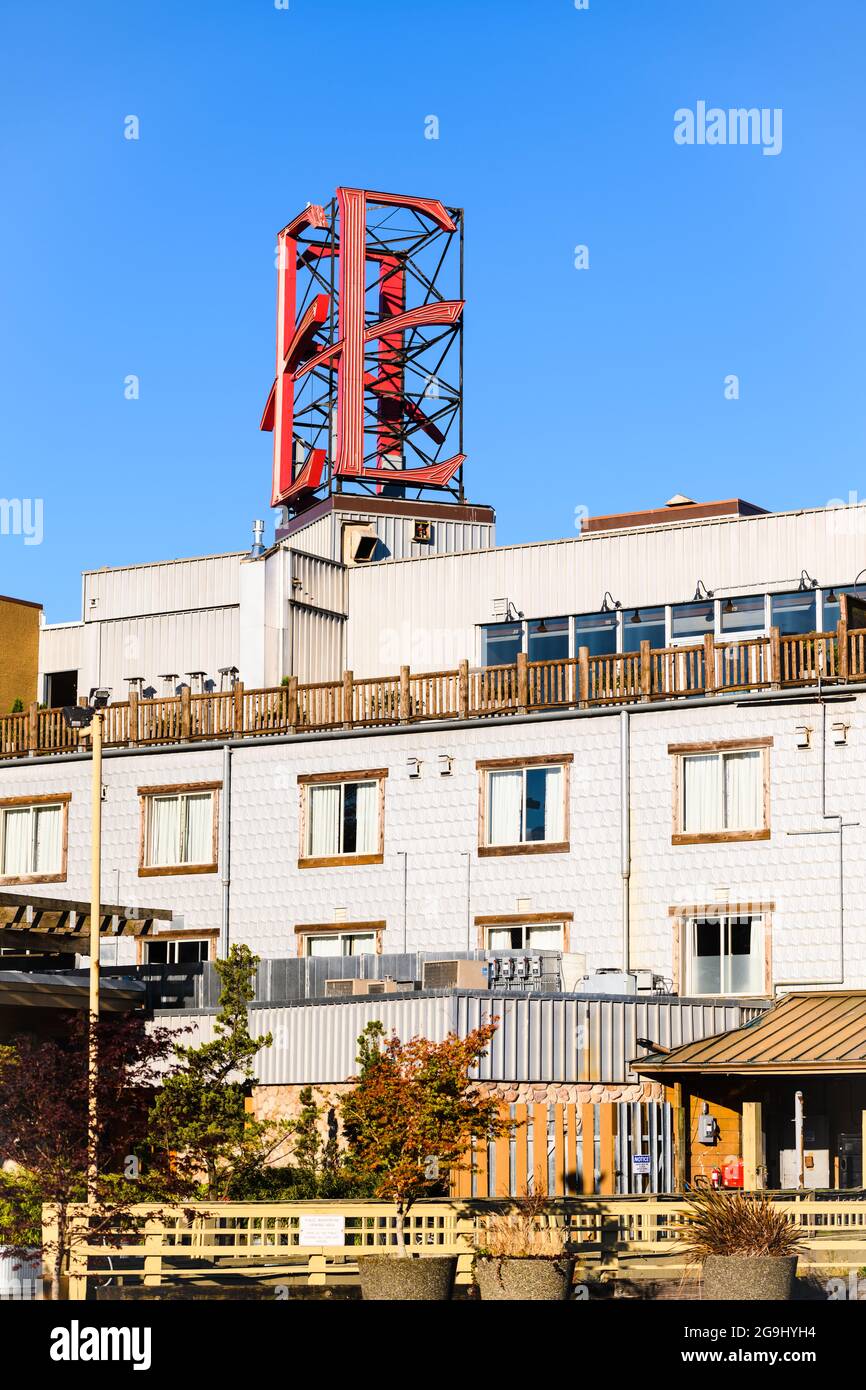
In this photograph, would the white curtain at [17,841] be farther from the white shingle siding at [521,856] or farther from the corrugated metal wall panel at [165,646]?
the corrugated metal wall panel at [165,646]

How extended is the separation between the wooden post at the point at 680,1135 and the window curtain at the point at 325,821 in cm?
1203

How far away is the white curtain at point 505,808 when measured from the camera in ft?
151

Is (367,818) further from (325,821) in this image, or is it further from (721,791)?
(721,791)

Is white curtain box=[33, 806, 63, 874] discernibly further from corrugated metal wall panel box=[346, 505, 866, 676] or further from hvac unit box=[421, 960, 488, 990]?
hvac unit box=[421, 960, 488, 990]

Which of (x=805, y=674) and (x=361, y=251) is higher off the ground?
(x=361, y=251)

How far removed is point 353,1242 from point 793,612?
85.3 ft

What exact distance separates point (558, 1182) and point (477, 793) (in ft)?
40.7

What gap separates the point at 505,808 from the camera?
46.2 m

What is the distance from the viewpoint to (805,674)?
4341 cm

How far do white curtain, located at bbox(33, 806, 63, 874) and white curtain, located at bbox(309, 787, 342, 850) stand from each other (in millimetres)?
6381

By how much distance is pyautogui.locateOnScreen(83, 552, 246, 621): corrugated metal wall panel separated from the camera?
57844 mm
